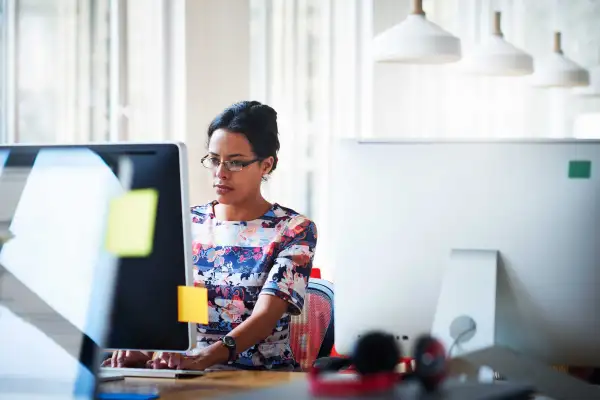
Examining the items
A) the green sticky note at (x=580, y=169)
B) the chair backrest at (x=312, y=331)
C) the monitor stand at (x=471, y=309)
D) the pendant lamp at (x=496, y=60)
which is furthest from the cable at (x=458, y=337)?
the pendant lamp at (x=496, y=60)

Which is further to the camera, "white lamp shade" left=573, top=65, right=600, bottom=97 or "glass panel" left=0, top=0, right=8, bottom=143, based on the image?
"white lamp shade" left=573, top=65, right=600, bottom=97

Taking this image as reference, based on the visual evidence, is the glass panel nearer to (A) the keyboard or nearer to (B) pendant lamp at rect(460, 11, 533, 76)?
(B) pendant lamp at rect(460, 11, 533, 76)

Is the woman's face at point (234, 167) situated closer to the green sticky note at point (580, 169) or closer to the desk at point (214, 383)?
the desk at point (214, 383)

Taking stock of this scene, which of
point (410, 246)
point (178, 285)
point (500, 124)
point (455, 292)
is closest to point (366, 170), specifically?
point (410, 246)

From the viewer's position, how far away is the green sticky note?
6.32ft

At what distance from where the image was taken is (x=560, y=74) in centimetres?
600

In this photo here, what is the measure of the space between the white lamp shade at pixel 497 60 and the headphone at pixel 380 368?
12.4 ft

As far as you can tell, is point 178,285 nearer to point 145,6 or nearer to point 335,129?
point 145,6

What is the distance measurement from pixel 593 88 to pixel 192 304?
5365 mm

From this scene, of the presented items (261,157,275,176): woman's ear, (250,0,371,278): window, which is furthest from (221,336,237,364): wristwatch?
(250,0,371,278): window

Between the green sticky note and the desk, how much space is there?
78 centimetres

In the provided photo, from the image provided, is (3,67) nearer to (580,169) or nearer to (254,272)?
(254,272)

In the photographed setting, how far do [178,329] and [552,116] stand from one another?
17.7ft

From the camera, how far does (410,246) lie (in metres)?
2.01
